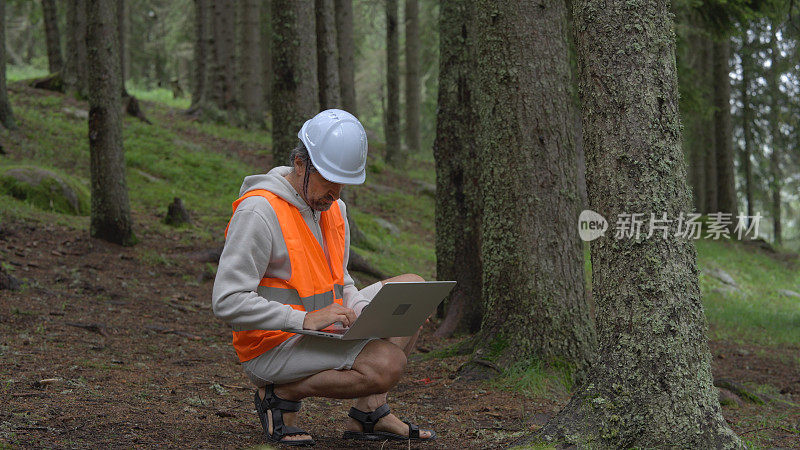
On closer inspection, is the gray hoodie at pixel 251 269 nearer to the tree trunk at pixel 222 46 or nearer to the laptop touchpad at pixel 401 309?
the laptop touchpad at pixel 401 309

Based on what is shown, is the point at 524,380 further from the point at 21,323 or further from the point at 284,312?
the point at 21,323

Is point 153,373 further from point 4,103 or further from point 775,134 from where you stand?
point 775,134

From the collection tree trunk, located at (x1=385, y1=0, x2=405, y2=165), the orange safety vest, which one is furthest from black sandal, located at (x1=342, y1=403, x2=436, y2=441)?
tree trunk, located at (x1=385, y1=0, x2=405, y2=165)

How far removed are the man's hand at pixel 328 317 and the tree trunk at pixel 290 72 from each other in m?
6.00

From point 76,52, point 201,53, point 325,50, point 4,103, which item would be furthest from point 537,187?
point 201,53

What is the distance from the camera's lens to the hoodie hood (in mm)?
4051

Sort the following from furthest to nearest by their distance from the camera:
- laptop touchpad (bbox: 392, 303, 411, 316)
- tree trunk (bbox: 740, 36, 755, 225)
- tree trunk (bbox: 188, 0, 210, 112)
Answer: tree trunk (bbox: 740, 36, 755, 225) → tree trunk (bbox: 188, 0, 210, 112) → laptop touchpad (bbox: 392, 303, 411, 316)

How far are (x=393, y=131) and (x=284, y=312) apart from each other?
17527mm

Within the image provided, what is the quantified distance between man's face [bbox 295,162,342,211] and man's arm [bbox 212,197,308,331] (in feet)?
1.07

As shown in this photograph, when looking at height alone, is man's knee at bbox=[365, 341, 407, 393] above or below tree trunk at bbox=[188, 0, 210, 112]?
below

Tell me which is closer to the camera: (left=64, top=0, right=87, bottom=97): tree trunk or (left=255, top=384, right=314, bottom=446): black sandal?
(left=255, top=384, right=314, bottom=446): black sandal

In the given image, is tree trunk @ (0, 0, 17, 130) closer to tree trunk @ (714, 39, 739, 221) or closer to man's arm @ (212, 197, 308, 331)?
man's arm @ (212, 197, 308, 331)

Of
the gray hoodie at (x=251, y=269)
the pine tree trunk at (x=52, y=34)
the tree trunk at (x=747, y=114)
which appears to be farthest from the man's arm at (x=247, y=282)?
the tree trunk at (x=747, y=114)

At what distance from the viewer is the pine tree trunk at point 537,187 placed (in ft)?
19.1
